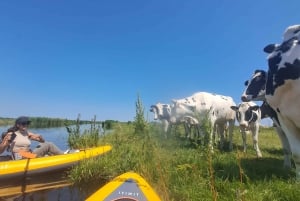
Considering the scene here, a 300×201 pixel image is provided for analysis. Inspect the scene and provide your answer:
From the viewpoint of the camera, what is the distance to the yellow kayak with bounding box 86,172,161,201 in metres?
4.00

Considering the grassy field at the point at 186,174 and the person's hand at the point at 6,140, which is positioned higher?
the person's hand at the point at 6,140

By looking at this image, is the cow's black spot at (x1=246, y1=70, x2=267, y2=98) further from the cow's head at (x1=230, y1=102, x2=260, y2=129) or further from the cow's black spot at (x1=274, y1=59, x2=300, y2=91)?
the cow's head at (x1=230, y1=102, x2=260, y2=129)

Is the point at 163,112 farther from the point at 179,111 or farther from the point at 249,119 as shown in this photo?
the point at 249,119

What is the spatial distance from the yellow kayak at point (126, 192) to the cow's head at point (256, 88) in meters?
4.50

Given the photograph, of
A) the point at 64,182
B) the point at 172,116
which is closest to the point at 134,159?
the point at 64,182

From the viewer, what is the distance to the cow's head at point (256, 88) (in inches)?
313

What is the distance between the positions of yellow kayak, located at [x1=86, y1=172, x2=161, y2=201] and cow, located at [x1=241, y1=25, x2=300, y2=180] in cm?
297

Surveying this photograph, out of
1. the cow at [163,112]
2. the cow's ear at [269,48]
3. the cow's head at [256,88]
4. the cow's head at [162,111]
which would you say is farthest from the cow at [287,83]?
the cow's head at [162,111]

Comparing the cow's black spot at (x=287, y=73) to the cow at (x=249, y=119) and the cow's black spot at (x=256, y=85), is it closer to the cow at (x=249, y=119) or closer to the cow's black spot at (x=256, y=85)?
the cow's black spot at (x=256, y=85)

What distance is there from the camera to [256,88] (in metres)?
8.05

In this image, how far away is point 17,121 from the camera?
8.05m

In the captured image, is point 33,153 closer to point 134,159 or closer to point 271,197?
point 134,159

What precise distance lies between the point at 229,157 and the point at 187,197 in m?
3.91

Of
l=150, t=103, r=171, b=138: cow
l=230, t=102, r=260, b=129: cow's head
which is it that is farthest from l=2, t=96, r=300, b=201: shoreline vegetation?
l=150, t=103, r=171, b=138: cow
